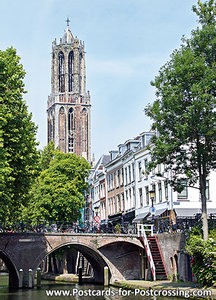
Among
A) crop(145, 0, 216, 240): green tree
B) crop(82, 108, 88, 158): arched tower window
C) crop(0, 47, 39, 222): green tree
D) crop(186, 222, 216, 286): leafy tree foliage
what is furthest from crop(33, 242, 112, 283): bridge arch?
crop(82, 108, 88, 158): arched tower window

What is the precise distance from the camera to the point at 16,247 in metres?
36.2

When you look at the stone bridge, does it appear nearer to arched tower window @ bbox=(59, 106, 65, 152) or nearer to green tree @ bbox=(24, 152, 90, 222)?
green tree @ bbox=(24, 152, 90, 222)

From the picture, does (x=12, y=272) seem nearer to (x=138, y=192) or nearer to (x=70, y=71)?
(x=138, y=192)

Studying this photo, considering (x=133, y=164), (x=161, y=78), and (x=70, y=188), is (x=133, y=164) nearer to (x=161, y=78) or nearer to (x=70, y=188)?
Result: (x=70, y=188)

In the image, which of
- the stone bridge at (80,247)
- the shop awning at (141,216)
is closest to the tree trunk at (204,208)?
the stone bridge at (80,247)

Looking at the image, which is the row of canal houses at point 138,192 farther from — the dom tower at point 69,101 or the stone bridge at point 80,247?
the dom tower at point 69,101

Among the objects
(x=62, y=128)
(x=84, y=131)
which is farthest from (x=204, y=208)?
(x=84, y=131)

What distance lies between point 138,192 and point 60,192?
7580 mm

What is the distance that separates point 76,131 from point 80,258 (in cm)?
7043

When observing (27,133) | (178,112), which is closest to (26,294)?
(27,133)

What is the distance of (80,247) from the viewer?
40250 mm

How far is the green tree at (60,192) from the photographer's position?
165 ft

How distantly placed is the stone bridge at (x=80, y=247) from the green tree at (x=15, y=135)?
3.61 metres

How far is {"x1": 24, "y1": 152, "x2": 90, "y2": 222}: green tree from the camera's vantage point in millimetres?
50156
